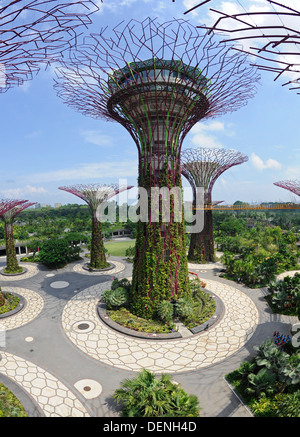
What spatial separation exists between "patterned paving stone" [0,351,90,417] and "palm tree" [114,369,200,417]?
120 centimetres

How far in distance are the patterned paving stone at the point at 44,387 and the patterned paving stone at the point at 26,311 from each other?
8.36 ft

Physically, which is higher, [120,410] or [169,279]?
[169,279]

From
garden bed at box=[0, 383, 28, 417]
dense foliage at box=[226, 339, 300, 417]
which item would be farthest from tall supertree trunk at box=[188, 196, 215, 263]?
garden bed at box=[0, 383, 28, 417]

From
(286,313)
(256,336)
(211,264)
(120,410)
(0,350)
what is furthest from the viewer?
(211,264)

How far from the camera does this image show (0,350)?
9.11 meters

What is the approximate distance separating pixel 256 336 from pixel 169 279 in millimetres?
4266

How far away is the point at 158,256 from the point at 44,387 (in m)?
6.24

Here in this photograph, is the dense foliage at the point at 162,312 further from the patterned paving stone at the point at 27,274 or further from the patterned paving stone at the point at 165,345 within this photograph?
the patterned paving stone at the point at 27,274

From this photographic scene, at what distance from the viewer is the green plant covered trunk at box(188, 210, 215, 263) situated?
2034 cm

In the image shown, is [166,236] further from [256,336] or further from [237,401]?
[237,401]

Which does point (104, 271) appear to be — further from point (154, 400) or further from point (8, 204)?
point (154, 400)

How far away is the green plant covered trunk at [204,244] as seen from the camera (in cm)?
2034

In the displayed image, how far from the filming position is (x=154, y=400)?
604 centimetres

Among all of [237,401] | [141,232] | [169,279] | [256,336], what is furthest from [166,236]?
[237,401]
